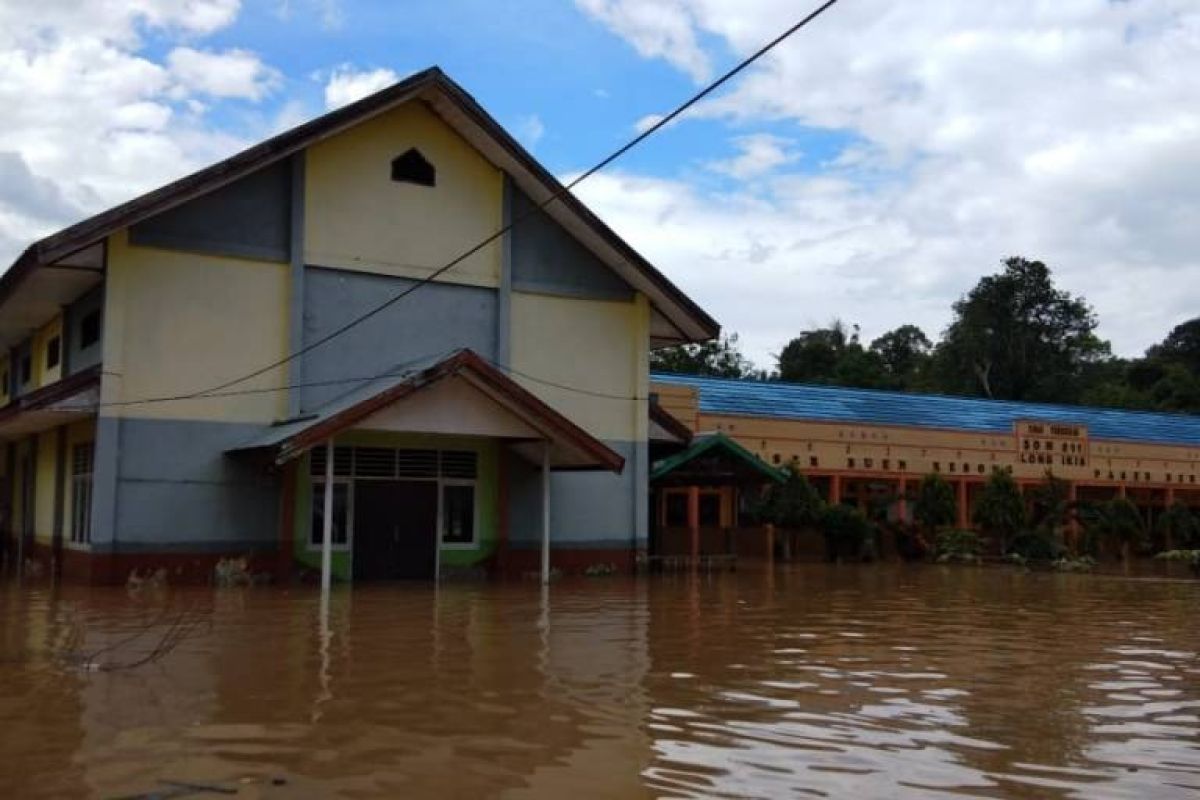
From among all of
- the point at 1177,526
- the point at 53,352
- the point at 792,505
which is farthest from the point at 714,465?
the point at 1177,526

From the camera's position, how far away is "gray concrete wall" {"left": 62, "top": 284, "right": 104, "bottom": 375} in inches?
783

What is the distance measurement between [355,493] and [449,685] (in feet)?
A: 39.5

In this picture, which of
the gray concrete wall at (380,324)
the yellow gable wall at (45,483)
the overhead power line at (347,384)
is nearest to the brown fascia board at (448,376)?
the overhead power line at (347,384)

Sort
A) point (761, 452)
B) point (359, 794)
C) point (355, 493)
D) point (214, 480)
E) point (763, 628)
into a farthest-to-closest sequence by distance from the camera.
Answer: point (761, 452)
point (355, 493)
point (214, 480)
point (763, 628)
point (359, 794)

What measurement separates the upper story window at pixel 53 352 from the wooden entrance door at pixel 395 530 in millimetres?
6718

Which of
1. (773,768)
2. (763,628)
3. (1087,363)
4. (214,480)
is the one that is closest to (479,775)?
(773,768)

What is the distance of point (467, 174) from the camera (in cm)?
2172

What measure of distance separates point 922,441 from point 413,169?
63.9 ft

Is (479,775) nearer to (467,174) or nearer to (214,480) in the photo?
(214,480)

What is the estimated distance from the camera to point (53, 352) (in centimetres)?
2312

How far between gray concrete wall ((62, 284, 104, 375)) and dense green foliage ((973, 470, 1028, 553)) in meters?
23.9

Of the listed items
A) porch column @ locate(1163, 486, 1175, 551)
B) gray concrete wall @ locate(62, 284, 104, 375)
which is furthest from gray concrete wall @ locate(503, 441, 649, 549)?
porch column @ locate(1163, 486, 1175, 551)

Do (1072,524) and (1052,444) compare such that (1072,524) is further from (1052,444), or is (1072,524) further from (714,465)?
(714,465)

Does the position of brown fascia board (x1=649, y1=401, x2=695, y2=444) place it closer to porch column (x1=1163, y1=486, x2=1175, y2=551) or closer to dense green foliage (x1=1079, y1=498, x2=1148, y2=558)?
dense green foliage (x1=1079, y1=498, x2=1148, y2=558)
